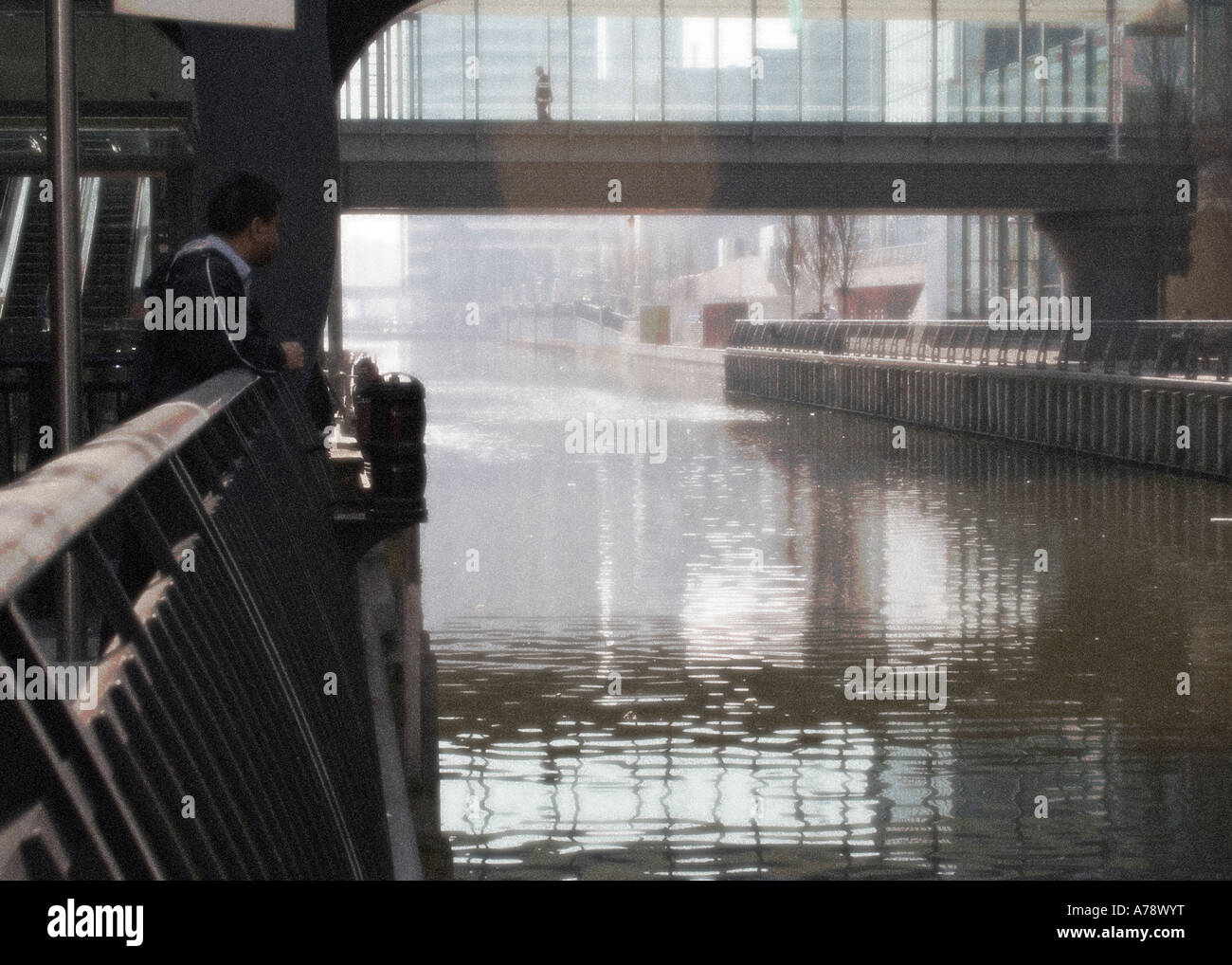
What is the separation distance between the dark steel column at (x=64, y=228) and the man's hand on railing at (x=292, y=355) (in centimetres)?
196

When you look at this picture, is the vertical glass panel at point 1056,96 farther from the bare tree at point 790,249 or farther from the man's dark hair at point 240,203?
the man's dark hair at point 240,203

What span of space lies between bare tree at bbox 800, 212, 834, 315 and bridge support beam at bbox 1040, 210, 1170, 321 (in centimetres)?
2490

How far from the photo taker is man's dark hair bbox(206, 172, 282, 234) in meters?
5.59

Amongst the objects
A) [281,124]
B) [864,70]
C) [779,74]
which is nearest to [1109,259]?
[864,70]

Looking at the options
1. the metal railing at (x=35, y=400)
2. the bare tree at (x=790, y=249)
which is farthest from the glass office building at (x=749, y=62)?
the metal railing at (x=35, y=400)

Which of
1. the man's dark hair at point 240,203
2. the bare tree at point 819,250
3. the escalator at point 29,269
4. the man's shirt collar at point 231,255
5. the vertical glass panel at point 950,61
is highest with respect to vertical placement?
the vertical glass panel at point 950,61

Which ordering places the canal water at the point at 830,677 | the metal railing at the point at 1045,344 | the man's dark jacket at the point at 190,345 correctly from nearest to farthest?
the man's dark jacket at the point at 190,345
the canal water at the point at 830,677
the metal railing at the point at 1045,344

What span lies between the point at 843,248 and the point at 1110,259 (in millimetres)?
27505

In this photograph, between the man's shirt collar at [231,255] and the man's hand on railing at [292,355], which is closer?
the man's shirt collar at [231,255]

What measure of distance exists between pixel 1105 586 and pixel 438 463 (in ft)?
44.9

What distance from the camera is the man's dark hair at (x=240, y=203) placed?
559 cm

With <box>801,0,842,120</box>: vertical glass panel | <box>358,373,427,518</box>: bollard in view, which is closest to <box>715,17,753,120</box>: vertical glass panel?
<box>801,0,842,120</box>: vertical glass panel

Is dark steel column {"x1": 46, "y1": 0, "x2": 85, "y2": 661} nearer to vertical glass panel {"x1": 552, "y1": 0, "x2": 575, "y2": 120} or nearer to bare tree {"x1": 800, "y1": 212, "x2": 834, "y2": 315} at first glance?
vertical glass panel {"x1": 552, "y1": 0, "x2": 575, "y2": 120}
